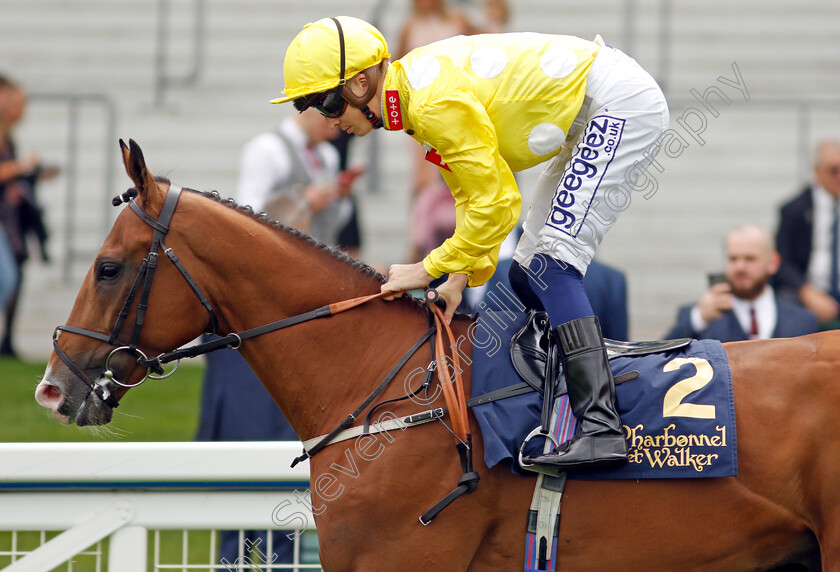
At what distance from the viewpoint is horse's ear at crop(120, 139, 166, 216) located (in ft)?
9.52

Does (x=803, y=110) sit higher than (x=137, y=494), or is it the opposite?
(x=803, y=110)

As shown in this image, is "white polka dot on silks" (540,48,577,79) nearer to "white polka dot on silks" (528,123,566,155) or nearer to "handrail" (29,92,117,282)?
"white polka dot on silks" (528,123,566,155)

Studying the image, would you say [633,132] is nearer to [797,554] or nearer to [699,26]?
[797,554]

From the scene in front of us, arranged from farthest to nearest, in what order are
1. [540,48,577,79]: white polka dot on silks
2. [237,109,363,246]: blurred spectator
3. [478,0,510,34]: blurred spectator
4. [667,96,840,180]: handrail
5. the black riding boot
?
[667,96,840,180]: handrail
[478,0,510,34]: blurred spectator
[237,109,363,246]: blurred spectator
[540,48,577,79]: white polka dot on silks
the black riding boot

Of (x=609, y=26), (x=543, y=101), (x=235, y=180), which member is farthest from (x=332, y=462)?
(x=609, y=26)

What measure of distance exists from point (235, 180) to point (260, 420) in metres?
5.35

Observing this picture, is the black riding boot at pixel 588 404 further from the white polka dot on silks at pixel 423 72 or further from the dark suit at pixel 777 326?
the dark suit at pixel 777 326

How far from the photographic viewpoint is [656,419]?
293cm

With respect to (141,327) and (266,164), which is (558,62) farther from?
(266,164)

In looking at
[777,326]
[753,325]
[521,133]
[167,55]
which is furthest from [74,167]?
[521,133]

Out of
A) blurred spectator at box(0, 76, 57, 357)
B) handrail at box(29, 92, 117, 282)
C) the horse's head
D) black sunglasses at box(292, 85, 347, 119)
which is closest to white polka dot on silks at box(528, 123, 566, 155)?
black sunglasses at box(292, 85, 347, 119)

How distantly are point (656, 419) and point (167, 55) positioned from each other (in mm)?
8108

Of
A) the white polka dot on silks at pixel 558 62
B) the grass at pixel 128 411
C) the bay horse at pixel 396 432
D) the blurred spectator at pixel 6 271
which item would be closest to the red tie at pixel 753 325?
the bay horse at pixel 396 432

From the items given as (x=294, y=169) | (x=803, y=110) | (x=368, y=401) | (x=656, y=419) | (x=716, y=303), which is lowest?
(x=656, y=419)
